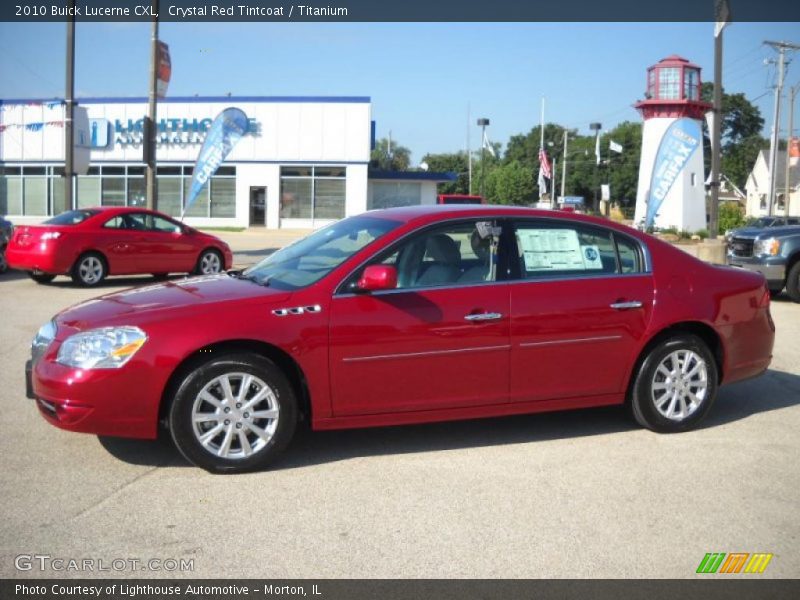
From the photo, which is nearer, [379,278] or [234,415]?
[234,415]

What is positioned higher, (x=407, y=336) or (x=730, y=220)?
(x=730, y=220)

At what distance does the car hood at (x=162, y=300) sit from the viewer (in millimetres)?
5102

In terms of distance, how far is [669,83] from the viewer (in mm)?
45531

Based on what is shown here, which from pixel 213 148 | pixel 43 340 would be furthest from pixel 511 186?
pixel 43 340

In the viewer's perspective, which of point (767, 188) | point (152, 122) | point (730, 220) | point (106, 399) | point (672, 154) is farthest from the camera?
point (767, 188)

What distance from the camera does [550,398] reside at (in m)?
5.79

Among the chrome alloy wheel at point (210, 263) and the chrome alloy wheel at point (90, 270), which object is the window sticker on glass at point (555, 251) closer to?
the chrome alloy wheel at point (90, 270)

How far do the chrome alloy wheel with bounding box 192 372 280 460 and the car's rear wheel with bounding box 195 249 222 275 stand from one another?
473 inches

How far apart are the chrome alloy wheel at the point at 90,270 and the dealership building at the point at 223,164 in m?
29.4

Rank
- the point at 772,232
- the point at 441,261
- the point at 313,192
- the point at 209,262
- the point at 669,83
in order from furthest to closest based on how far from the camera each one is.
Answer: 1. the point at 669,83
2. the point at 313,192
3. the point at 209,262
4. the point at 772,232
5. the point at 441,261

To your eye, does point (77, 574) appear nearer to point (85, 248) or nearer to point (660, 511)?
point (660, 511)

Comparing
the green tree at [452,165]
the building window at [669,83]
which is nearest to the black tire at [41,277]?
the building window at [669,83]

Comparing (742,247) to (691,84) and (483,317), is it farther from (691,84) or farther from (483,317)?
(691,84)

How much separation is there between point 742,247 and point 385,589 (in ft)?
42.7
